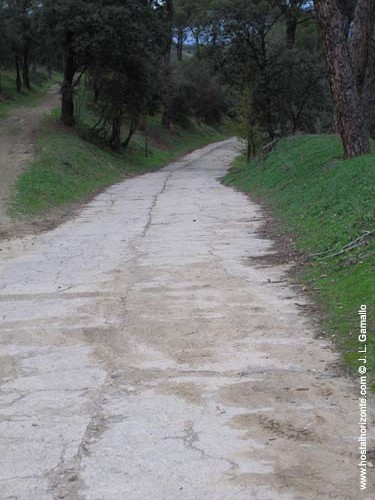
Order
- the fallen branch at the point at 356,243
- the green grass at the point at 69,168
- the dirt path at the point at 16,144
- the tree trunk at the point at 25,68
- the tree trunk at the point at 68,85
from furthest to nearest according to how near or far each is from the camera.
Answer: the tree trunk at the point at 25,68, the tree trunk at the point at 68,85, the green grass at the point at 69,168, the dirt path at the point at 16,144, the fallen branch at the point at 356,243

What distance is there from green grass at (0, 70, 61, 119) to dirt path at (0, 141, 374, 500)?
32.2 m

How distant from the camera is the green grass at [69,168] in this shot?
18.7 meters

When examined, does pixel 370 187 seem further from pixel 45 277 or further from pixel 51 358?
pixel 51 358

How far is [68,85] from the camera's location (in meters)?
33.0

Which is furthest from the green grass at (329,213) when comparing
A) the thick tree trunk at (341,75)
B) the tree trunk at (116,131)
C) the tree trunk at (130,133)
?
the tree trunk at (130,133)

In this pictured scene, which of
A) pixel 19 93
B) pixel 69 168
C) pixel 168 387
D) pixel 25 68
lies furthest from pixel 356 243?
pixel 25 68

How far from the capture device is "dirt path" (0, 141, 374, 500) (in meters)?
3.78

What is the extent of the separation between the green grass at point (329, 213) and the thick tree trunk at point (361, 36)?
7.63ft

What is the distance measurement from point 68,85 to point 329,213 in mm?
23578

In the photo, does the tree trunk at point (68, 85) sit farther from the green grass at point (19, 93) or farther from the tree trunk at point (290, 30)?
the tree trunk at point (290, 30)

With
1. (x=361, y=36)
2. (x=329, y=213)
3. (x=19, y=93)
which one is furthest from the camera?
(x=19, y=93)

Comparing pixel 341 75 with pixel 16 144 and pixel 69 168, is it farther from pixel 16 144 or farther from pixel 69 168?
pixel 16 144

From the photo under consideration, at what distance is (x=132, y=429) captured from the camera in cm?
441

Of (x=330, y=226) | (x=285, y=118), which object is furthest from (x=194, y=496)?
(x=285, y=118)
